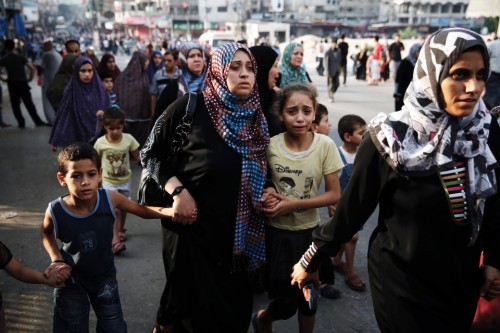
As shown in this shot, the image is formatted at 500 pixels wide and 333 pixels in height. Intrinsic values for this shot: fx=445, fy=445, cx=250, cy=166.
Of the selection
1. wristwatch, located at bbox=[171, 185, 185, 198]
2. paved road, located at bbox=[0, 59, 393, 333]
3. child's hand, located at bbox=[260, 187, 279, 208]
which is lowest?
paved road, located at bbox=[0, 59, 393, 333]

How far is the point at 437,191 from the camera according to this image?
151 cm

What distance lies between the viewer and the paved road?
2988 millimetres

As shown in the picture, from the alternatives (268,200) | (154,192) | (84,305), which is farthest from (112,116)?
(268,200)

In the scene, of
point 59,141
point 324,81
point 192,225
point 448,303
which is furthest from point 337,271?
point 324,81

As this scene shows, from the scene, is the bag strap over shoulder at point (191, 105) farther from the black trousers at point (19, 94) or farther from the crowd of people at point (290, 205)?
the black trousers at point (19, 94)

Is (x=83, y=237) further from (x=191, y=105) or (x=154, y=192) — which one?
(x=191, y=105)

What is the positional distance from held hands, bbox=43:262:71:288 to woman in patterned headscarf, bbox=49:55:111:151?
3.71 m

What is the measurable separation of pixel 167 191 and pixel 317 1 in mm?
98513

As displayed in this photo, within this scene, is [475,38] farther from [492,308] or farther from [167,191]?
[167,191]

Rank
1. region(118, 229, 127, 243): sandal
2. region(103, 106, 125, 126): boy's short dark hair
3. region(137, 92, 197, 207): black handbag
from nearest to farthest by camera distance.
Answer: region(137, 92, 197, 207): black handbag < region(103, 106, 125, 126): boy's short dark hair < region(118, 229, 127, 243): sandal

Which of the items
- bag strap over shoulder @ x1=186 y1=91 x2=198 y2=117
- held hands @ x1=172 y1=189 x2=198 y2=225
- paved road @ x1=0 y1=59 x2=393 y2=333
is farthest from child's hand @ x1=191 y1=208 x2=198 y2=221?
paved road @ x1=0 y1=59 x2=393 y2=333

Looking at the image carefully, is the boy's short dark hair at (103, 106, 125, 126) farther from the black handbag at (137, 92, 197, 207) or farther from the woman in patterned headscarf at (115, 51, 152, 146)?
the woman in patterned headscarf at (115, 51, 152, 146)

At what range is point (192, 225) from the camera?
2281 millimetres

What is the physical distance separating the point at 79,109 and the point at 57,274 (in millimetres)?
4010
